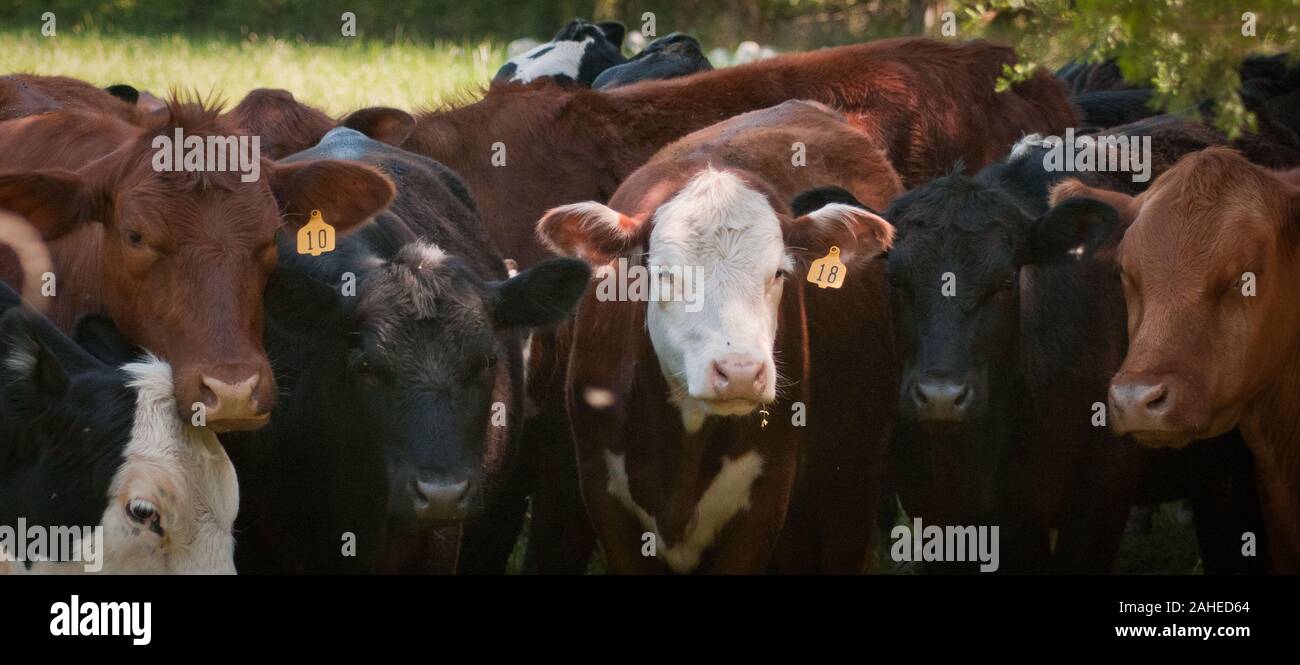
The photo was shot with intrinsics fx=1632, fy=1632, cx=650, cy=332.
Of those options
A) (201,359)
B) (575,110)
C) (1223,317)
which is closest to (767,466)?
(1223,317)

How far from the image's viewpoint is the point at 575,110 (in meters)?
7.82

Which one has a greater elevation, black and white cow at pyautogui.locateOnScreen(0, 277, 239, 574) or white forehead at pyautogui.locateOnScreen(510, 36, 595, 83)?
white forehead at pyautogui.locateOnScreen(510, 36, 595, 83)

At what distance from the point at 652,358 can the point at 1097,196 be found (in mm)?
1833

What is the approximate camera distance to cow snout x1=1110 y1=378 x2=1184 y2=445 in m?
5.08

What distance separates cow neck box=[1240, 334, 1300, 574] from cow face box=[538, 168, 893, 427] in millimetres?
1395

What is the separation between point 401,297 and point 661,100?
10.2 ft

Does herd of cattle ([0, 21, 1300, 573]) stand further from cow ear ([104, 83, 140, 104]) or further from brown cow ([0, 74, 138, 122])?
cow ear ([104, 83, 140, 104])

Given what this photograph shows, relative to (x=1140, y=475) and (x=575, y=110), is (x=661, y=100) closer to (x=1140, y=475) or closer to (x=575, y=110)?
(x=575, y=110)

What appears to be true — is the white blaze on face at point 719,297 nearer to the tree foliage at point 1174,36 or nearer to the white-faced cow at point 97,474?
the tree foliage at point 1174,36

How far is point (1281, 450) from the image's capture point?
18.1 ft

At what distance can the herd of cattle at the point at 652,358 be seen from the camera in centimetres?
487

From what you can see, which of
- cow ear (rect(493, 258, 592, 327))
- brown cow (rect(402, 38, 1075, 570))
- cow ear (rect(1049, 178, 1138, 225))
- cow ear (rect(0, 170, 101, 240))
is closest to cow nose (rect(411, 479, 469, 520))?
cow ear (rect(493, 258, 592, 327))

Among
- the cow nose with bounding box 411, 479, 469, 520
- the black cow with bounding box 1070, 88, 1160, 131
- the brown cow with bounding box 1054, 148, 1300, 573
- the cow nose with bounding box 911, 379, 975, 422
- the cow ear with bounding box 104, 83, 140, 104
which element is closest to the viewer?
the cow nose with bounding box 411, 479, 469, 520
